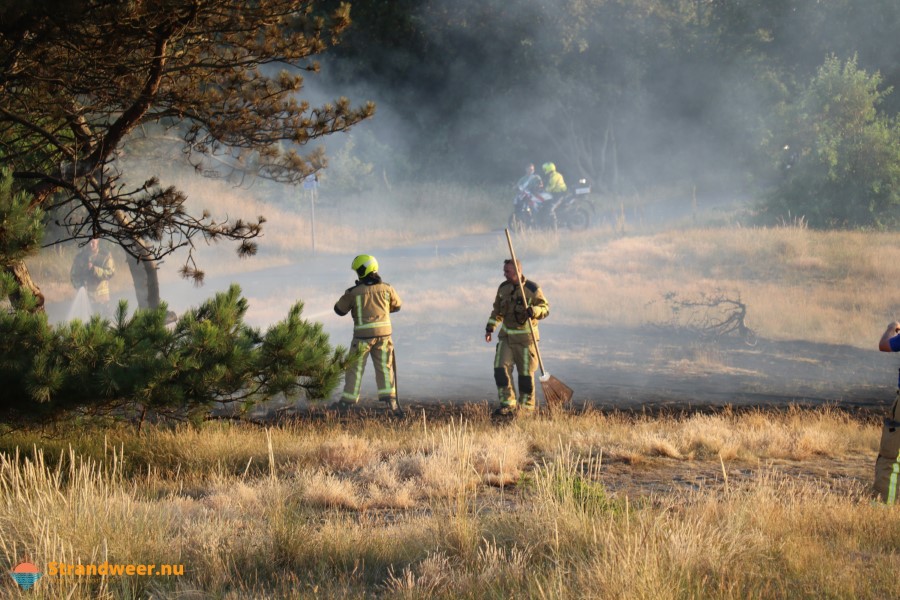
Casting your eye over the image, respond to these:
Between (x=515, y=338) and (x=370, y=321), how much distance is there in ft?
4.79

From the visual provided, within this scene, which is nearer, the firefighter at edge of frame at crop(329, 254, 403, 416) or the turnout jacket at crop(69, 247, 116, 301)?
the firefighter at edge of frame at crop(329, 254, 403, 416)

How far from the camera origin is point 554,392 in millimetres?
9852

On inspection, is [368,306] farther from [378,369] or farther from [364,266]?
[378,369]

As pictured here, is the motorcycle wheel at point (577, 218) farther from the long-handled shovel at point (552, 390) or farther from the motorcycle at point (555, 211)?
the long-handled shovel at point (552, 390)

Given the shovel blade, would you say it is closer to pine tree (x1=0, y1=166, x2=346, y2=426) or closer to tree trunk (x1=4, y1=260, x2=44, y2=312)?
pine tree (x1=0, y1=166, x2=346, y2=426)

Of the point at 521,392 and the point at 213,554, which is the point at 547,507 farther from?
the point at 521,392

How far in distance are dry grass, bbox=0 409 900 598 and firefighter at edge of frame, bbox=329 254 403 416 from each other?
2305 millimetres

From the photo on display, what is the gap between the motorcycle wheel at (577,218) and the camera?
23211 mm

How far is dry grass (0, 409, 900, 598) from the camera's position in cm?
426

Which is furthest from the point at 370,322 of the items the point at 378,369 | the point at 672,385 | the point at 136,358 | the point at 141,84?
the point at 672,385

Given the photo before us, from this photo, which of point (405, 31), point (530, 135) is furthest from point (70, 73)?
point (530, 135)

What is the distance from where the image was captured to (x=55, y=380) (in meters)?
6.25

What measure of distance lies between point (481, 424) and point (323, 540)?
170 inches

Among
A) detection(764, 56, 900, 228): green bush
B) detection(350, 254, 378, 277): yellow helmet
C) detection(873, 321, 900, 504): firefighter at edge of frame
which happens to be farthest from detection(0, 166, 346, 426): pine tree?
detection(764, 56, 900, 228): green bush
